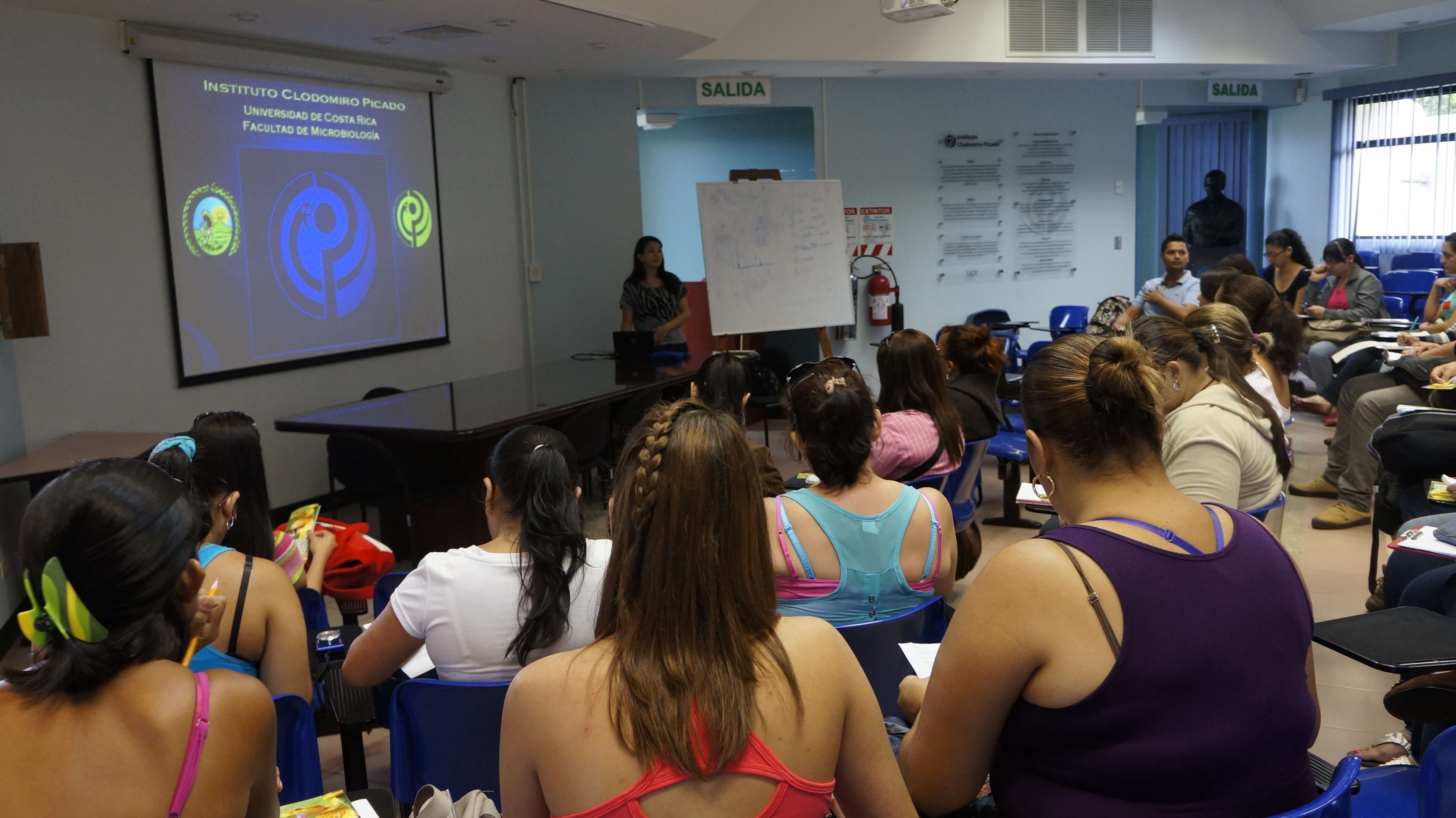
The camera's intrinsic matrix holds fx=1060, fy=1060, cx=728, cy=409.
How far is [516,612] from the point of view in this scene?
2102 mm

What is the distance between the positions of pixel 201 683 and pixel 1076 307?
892cm

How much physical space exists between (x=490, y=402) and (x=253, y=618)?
128 inches

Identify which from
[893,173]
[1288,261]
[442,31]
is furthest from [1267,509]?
[893,173]

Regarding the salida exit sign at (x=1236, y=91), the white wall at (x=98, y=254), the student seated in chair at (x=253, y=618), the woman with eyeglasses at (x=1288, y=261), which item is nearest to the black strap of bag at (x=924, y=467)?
the student seated in chair at (x=253, y=618)

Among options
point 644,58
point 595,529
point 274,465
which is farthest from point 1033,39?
point 274,465

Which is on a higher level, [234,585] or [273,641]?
[234,585]

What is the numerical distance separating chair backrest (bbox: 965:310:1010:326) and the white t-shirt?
25.7 feet

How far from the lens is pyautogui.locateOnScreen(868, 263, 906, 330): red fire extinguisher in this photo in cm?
922

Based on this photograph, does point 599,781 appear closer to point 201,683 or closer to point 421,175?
point 201,683

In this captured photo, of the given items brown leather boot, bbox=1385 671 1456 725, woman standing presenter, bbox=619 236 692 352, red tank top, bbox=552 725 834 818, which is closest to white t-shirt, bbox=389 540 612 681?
red tank top, bbox=552 725 834 818

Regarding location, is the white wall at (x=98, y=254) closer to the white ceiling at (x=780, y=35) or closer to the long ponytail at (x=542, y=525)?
the white ceiling at (x=780, y=35)

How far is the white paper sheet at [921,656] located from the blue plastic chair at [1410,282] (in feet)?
27.8

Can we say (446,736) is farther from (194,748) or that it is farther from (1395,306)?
(1395,306)

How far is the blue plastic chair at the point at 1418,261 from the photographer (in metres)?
9.66
